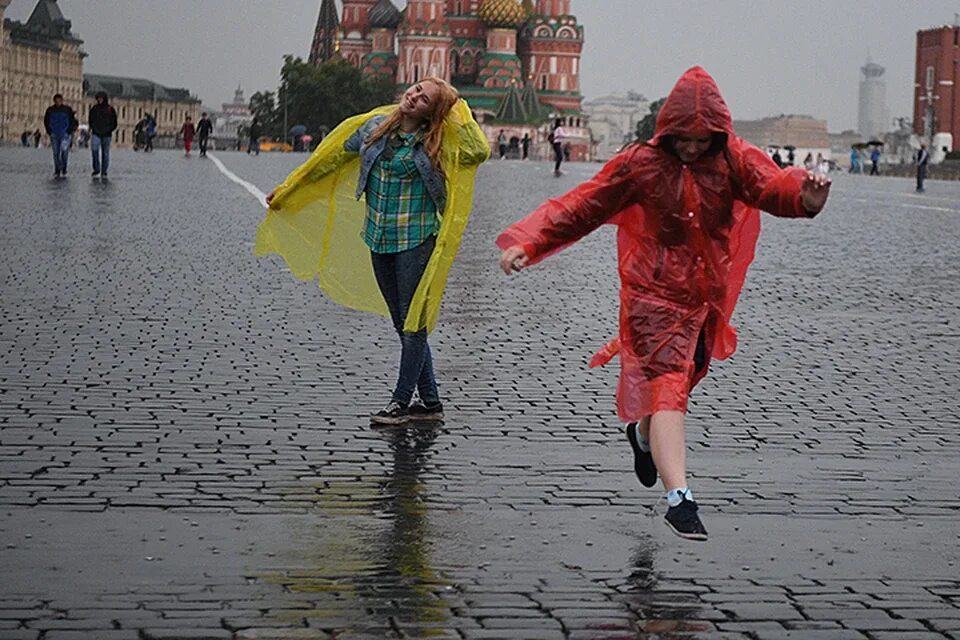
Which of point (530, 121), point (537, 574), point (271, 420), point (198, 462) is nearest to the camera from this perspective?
point (537, 574)

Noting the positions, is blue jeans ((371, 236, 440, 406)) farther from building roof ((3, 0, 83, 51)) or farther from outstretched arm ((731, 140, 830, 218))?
building roof ((3, 0, 83, 51))

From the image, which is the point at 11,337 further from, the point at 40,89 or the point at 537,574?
the point at 40,89

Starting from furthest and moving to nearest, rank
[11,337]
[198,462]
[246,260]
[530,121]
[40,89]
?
[530,121]
[40,89]
[246,260]
[11,337]
[198,462]

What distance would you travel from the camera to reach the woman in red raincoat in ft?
21.7

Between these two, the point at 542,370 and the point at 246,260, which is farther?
the point at 246,260

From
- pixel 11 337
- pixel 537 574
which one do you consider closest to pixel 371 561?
pixel 537 574

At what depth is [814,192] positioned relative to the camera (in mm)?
6527

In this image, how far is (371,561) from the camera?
6.23 metres

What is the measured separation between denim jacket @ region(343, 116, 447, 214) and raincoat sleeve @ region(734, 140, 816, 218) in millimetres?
2379

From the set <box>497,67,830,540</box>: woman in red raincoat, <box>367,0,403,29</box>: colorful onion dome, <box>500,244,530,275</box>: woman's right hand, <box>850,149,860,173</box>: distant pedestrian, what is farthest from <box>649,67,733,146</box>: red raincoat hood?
<box>367,0,403,29</box>: colorful onion dome

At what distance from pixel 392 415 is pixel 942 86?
148498mm

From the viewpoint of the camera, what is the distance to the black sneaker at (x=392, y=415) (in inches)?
349

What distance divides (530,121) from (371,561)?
166495mm

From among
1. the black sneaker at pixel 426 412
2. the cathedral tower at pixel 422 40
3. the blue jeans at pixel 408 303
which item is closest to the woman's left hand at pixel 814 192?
the blue jeans at pixel 408 303
